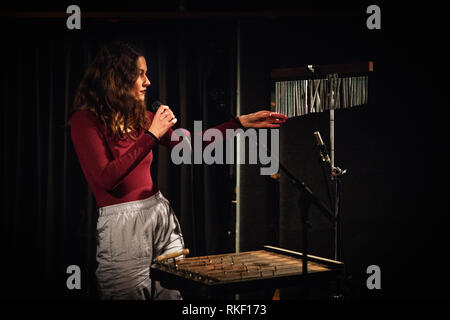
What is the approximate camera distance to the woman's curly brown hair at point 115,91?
2576mm

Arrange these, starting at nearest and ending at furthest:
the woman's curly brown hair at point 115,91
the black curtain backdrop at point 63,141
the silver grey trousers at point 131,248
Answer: the silver grey trousers at point 131,248 → the woman's curly brown hair at point 115,91 → the black curtain backdrop at point 63,141

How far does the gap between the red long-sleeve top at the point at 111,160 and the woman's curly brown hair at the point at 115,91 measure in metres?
0.08

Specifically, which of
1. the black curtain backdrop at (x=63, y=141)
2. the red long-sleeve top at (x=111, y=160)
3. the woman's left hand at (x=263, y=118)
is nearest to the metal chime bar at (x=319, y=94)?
the woman's left hand at (x=263, y=118)

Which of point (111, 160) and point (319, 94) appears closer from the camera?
point (111, 160)

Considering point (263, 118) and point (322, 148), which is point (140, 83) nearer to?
point (263, 118)

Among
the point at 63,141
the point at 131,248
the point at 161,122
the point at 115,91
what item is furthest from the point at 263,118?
the point at 63,141

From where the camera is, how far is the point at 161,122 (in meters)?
2.34

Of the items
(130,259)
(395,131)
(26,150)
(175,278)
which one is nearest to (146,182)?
(130,259)

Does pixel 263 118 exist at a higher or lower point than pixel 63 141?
higher

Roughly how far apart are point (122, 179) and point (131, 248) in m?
0.36

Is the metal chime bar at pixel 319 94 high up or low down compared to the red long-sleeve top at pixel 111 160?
up

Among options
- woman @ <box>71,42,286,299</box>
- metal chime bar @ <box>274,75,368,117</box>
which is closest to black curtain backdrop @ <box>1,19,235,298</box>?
metal chime bar @ <box>274,75,368,117</box>

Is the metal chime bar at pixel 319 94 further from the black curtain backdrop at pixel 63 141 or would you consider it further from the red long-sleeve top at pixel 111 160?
the red long-sleeve top at pixel 111 160

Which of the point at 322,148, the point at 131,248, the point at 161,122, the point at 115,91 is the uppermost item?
the point at 115,91
